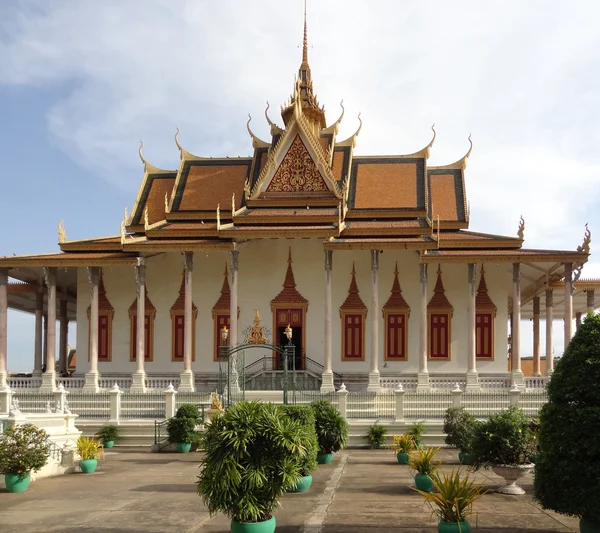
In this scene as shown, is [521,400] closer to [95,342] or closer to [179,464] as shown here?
[179,464]

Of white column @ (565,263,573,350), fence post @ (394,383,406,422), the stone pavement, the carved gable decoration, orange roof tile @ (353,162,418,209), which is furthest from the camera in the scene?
orange roof tile @ (353,162,418,209)

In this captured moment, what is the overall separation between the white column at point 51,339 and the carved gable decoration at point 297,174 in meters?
8.45

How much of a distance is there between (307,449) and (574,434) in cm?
370

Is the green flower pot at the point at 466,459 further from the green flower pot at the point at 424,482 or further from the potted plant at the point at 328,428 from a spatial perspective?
the green flower pot at the point at 424,482

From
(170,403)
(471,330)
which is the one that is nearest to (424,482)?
(170,403)

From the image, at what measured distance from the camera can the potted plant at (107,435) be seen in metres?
20.6

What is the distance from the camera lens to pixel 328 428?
15703 mm

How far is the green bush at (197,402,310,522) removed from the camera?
8406mm

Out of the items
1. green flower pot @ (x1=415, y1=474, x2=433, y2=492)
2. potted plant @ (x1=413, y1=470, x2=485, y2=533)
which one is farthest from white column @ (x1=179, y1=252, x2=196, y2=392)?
potted plant @ (x1=413, y1=470, x2=485, y2=533)

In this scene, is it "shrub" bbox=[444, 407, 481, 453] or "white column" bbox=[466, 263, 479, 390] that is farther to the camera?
"white column" bbox=[466, 263, 479, 390]

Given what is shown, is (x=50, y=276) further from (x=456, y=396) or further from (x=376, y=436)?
(x=456, y=396)

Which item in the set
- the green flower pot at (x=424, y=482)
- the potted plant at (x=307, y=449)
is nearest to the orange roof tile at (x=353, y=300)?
the potted plant at (x=307, y=449)

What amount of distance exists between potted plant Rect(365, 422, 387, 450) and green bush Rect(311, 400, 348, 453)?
13.9ft

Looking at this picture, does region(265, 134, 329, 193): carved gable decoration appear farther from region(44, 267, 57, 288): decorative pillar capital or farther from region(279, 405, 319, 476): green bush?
region(279, 405, 319, 476): green bush
